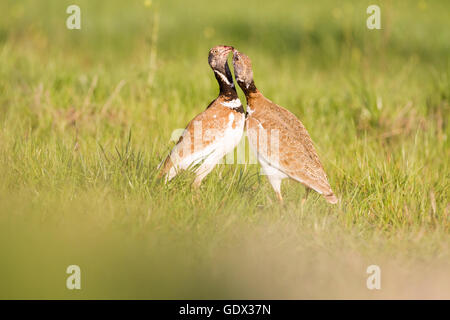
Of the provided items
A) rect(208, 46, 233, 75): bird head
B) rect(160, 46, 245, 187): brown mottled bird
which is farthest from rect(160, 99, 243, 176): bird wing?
rect(208, 46, 233, 75): bird head

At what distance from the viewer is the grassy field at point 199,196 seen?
121 inches

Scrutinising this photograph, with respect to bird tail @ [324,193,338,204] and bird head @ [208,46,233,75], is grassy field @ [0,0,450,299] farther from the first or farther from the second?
bird head @ [208,46,233,75]

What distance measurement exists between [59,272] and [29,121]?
3385 mm

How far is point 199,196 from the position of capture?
4.17 m

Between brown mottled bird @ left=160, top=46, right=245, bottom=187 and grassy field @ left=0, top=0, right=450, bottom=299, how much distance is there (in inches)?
5.2

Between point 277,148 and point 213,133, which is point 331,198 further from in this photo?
point 213,133

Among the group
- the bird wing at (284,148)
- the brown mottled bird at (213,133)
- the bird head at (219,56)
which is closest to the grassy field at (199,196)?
the brown mottled bird at (213,133)

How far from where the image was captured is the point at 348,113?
22.8 ft

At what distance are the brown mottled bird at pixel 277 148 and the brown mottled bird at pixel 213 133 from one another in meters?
0.11

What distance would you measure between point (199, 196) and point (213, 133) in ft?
1.55

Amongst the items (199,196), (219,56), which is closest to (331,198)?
(199,196)

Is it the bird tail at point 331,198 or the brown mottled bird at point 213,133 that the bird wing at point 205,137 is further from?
the bird tail at point 331,198

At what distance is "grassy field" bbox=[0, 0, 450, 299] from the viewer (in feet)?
10.1

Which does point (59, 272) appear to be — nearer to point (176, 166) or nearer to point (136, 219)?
point (136, 219)
